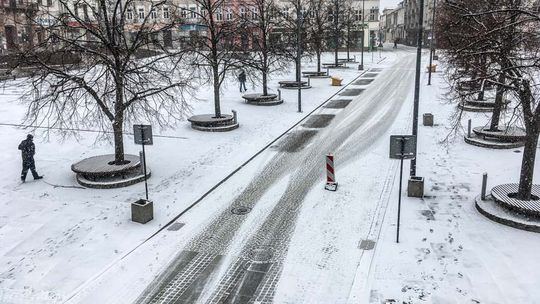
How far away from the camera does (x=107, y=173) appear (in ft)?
49.3

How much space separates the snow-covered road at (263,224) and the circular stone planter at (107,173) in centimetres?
324

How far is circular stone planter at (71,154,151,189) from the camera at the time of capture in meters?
15.0

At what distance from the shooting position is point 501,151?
18469 mm

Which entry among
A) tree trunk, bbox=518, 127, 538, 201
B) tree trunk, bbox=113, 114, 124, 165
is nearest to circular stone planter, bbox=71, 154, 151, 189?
tree trunk, bbox=113, 114, 124, 165

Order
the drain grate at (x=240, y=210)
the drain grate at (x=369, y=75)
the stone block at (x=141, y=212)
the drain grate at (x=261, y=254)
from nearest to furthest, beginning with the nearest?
the drain grate at (x=261, y=254)
the stone block at (x=141, y=212)
the drain grate at (x=240, y=210)
the drain grate at (x=369, y=75)

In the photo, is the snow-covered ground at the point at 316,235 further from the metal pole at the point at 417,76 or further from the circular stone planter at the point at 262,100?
the circular stone planter at the point at 262,100

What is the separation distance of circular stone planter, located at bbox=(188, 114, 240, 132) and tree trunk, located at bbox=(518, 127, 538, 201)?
45.5 ft

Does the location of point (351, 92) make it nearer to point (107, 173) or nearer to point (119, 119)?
point (119, 119)

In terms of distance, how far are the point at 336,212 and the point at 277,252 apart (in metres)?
2.81

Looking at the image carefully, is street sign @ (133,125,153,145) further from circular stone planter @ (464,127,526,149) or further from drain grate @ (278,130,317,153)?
circular stone planter @ (464,127,526,149)

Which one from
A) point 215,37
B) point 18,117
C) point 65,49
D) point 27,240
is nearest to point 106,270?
point 27,240

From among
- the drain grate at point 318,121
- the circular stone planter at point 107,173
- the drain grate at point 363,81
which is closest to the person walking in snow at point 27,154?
the circular stone planter at point 107,173

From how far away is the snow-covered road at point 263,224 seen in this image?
30.2 feet

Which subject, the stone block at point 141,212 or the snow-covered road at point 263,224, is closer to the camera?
the snow-covered road at point 263,224
